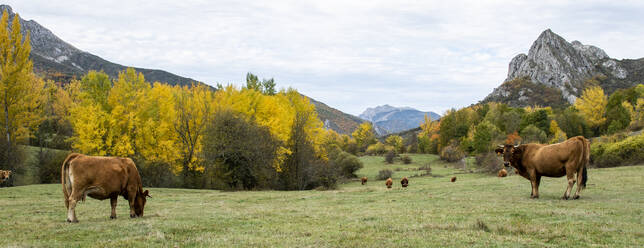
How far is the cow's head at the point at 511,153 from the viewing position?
17269 mm

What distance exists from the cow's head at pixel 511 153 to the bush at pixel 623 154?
90.6 ft

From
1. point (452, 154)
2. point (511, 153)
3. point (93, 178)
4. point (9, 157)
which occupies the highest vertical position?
point (511, 153)

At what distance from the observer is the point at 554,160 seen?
16.1 metres

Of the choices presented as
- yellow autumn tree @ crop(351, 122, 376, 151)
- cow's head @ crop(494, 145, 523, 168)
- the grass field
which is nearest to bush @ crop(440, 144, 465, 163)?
yellow autumn tree @ crop(351, 122, 376, 151)

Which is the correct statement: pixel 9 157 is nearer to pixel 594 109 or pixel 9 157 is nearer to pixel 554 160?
pixel 554 160

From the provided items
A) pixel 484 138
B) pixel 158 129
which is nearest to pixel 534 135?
pixel 484 138

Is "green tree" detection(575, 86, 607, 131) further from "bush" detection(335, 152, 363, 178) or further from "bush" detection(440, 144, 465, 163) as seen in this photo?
"bush" detection(335, 152, 363, 178)

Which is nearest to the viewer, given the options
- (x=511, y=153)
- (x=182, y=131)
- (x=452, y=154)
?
(x=511, y=153)

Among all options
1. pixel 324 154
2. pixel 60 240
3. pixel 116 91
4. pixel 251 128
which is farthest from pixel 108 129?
pixel 60 240

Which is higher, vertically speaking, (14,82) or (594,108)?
(594,108)

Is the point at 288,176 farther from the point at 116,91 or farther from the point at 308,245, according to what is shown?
the point at 308,245

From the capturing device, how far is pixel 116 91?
42.6 meters

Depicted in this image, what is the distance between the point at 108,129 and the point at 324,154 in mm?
25710

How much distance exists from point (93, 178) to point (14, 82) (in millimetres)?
34318
